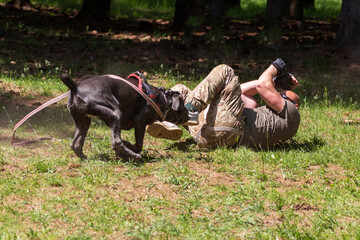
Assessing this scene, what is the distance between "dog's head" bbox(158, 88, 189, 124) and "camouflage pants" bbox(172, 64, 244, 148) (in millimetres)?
168

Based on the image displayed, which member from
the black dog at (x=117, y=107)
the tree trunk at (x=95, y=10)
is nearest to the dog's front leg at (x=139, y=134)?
the black dog at (x=117, y=107)

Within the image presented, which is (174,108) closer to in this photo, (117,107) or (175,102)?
(175,102)

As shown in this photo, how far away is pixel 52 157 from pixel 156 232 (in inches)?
86.5

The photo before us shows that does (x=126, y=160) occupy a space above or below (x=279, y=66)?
below

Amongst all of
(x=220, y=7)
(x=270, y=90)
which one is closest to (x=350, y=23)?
(x=270, y=90)

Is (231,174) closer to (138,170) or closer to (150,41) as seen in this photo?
(138,170)

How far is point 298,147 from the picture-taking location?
6.45 m

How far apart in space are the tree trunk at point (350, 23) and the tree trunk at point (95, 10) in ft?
23.2

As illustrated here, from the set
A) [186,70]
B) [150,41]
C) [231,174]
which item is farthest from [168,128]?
[150,41]

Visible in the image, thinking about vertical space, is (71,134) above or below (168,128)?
below

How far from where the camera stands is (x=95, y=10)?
15.0 metres

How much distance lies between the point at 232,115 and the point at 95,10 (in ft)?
33.2

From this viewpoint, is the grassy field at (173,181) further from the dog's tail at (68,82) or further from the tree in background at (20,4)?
the tree in background at (20,4)

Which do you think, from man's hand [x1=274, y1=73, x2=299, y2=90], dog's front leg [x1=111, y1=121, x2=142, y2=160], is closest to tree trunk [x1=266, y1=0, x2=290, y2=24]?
man's hand [x1=274, y1=73, x2=299, y2=90]
